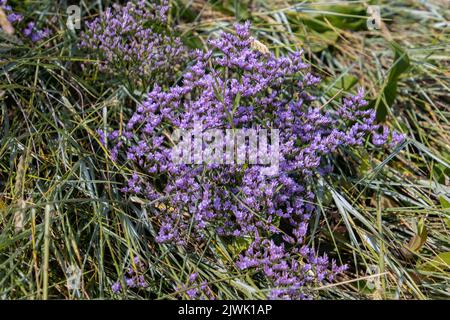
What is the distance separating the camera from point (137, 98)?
104 inches

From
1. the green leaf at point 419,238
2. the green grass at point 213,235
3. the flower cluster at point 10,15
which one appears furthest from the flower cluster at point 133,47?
the green leaf at point 419,238

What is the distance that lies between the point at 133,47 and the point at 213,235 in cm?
87

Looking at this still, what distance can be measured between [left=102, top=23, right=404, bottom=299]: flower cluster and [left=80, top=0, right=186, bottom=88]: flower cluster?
0.53 feet

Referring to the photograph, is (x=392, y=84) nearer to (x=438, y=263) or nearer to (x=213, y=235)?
(x=438, y=263)

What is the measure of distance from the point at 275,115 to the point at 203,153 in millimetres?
362

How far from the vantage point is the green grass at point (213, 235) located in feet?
6.80

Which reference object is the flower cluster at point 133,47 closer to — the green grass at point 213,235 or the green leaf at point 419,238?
the green grass at point 213,235

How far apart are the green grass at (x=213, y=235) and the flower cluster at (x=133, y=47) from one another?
0.39 ft

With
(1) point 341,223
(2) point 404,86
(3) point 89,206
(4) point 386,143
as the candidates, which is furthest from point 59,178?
(2) point 404,86

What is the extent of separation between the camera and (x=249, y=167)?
7.23ft

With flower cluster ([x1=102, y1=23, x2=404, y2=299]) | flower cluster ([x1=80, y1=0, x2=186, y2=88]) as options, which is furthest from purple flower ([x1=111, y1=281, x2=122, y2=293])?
flower cluster ([x1=80, y1=0, x2=186, y2=88])

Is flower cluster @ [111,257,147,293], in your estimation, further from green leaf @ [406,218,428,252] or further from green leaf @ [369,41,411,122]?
green leaf @ [369,41,411,122]

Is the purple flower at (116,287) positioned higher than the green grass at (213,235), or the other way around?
the green grass at (213,235)

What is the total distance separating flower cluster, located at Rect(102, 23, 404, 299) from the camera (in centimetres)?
212
